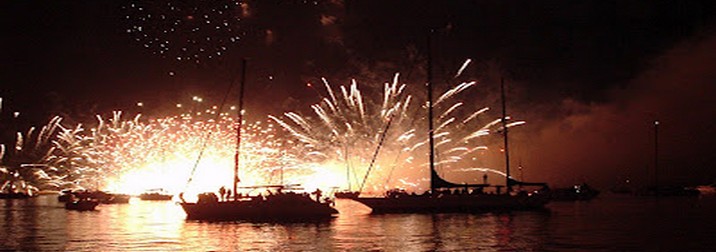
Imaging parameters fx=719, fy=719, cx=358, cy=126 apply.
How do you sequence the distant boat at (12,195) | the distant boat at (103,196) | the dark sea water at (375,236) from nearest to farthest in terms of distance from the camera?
1. the dark sea water at (375,236)
2. the distant boat at (103,196)
3. the distant boat at (12,195)

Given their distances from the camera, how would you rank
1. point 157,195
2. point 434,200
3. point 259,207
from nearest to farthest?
point 259,207, point 434,200, point 157,195

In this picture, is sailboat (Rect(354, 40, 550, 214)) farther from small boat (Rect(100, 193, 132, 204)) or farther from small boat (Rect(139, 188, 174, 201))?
small boat (Rect(139, 188, 174, 201))

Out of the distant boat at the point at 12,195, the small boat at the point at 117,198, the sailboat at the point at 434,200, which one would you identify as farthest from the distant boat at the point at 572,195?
the distant boat at the point at 12,195

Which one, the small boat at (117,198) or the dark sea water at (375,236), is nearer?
the dark sea water at (375,236)

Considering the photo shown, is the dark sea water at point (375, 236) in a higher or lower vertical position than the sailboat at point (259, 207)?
lower

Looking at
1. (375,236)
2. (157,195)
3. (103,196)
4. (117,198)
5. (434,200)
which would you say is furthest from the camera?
(157,195)

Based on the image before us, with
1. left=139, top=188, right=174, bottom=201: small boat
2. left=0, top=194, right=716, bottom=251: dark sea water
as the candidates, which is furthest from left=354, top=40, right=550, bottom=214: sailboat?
left=139, top=188, right=174, bottom=201: small boat

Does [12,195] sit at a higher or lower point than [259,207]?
higher

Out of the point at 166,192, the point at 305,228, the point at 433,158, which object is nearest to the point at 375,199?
the point at 433,158

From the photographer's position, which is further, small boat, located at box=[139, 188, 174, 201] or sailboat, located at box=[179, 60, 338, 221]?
small boat, located at box=[139, 188, 174, 201]

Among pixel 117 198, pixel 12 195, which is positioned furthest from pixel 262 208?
pixel 12 195

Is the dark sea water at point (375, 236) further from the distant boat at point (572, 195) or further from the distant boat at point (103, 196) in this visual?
the distant boat at point (572, 195)

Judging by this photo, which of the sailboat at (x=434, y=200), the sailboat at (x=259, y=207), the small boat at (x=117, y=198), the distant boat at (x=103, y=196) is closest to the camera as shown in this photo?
the sailboat at (x=259, y=207)

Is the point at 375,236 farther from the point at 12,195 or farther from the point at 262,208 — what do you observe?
the point at 12,195
